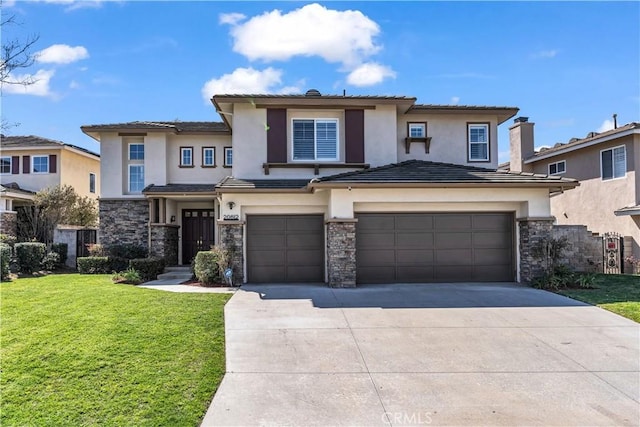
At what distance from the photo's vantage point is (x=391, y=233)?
40.9 feet

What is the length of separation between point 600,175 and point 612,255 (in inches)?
155

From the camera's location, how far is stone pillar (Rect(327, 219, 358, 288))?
1168 centimetres

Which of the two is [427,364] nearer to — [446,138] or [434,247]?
[434,247]

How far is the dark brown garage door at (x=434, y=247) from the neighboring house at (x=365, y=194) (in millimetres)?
31

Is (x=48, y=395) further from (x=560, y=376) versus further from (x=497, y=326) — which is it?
(x=497, y=326)

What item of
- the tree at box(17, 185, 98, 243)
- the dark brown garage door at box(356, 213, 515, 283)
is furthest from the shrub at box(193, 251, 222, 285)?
the tree at box(17, 185, 98, 243)

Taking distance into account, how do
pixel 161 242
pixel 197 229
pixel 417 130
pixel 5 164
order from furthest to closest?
pixel 5 164, pixel 197 229, pixel 161 242, pixel 417 130

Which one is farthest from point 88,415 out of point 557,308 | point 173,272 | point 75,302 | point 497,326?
point 173,272

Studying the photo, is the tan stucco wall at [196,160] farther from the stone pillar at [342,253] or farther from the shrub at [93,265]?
the stone pillar at [342,253]

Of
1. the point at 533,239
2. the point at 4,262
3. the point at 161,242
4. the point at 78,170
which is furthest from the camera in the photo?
the point at 78,170

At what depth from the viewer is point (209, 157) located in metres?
17.2

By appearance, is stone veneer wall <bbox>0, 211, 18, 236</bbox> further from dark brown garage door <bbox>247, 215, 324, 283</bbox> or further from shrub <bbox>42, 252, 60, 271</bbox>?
dark brown garage door <bbox>247, 215, 324, 283</bbox>

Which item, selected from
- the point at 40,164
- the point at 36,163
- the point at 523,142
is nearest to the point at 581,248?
the point at 523,142

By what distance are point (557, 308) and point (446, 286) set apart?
10.2ft
